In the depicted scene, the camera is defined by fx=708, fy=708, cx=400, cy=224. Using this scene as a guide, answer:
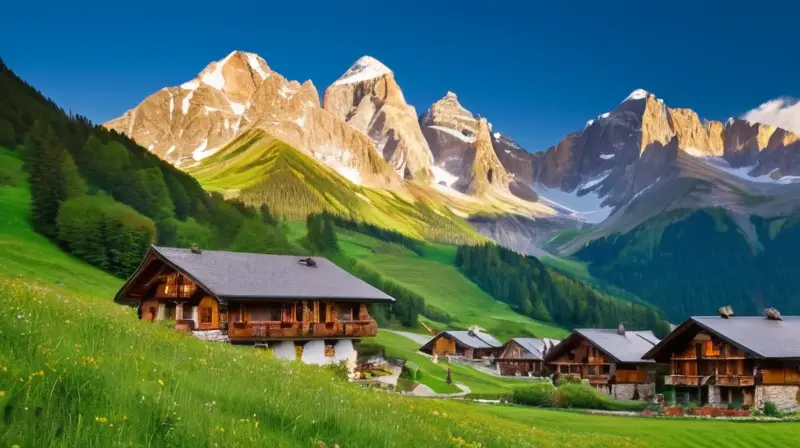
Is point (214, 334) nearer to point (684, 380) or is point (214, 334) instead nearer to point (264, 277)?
point (264, 277)

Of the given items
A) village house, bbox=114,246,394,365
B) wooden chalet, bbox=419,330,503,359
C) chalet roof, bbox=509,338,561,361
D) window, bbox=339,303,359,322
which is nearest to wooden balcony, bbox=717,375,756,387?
village house, bbox=114,246,394,365

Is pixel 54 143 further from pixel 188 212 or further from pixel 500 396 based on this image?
pixel 500 396

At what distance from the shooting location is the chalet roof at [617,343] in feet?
294

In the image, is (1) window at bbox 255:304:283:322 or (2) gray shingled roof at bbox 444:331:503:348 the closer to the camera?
(1) window at bbox 255:304:283:322

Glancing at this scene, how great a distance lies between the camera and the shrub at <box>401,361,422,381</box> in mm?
77812

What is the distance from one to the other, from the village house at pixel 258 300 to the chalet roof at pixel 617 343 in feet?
131

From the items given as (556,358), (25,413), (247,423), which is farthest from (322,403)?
(556,358)

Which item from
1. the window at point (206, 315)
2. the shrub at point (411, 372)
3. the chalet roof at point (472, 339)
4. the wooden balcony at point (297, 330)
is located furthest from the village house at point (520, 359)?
the window at point (206, 315)

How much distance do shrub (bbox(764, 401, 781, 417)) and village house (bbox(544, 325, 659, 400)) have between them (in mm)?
19929

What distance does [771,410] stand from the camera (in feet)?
210

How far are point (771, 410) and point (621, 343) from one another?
3054cm

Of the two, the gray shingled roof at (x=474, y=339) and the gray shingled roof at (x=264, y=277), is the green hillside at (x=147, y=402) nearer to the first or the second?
the gray shingled roof at (x=264, y=277)

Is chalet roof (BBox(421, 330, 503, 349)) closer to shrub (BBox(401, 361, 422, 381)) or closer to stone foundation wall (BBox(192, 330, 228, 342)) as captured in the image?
shrub (BBox(401, 361, 422, 381))

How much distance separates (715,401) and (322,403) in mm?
69595
